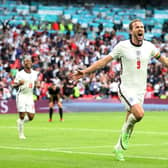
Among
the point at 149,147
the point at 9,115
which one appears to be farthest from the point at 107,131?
the point at 9,115

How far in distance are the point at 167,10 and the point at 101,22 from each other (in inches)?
331

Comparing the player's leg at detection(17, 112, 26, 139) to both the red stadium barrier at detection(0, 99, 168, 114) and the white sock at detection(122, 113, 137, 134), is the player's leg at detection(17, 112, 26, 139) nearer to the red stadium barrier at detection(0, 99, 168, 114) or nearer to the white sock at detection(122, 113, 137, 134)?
the white sock at detection(122, 113, 137, 134)

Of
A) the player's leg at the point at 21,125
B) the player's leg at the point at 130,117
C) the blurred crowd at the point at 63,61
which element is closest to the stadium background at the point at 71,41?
the blurred crowd at the point at 63,61

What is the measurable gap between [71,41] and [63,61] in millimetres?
3411

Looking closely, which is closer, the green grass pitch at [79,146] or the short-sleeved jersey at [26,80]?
the green grass pitch at [79,146]

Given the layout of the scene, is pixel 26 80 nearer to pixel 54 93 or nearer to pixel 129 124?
pixel 129 124

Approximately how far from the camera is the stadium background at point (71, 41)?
38906 mm

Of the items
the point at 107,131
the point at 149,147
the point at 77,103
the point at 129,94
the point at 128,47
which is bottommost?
the point at 77,103

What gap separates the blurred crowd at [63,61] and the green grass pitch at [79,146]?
10.1 m

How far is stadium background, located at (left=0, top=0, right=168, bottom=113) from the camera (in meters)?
38.9

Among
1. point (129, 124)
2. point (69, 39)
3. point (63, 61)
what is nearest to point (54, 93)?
point (63, 61)

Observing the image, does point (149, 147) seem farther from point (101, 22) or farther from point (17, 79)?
point (101, 22)

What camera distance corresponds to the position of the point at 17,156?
1482 cm

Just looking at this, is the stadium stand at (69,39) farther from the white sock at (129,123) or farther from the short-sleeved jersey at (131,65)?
the short-sleeved jersey at (131,65)
